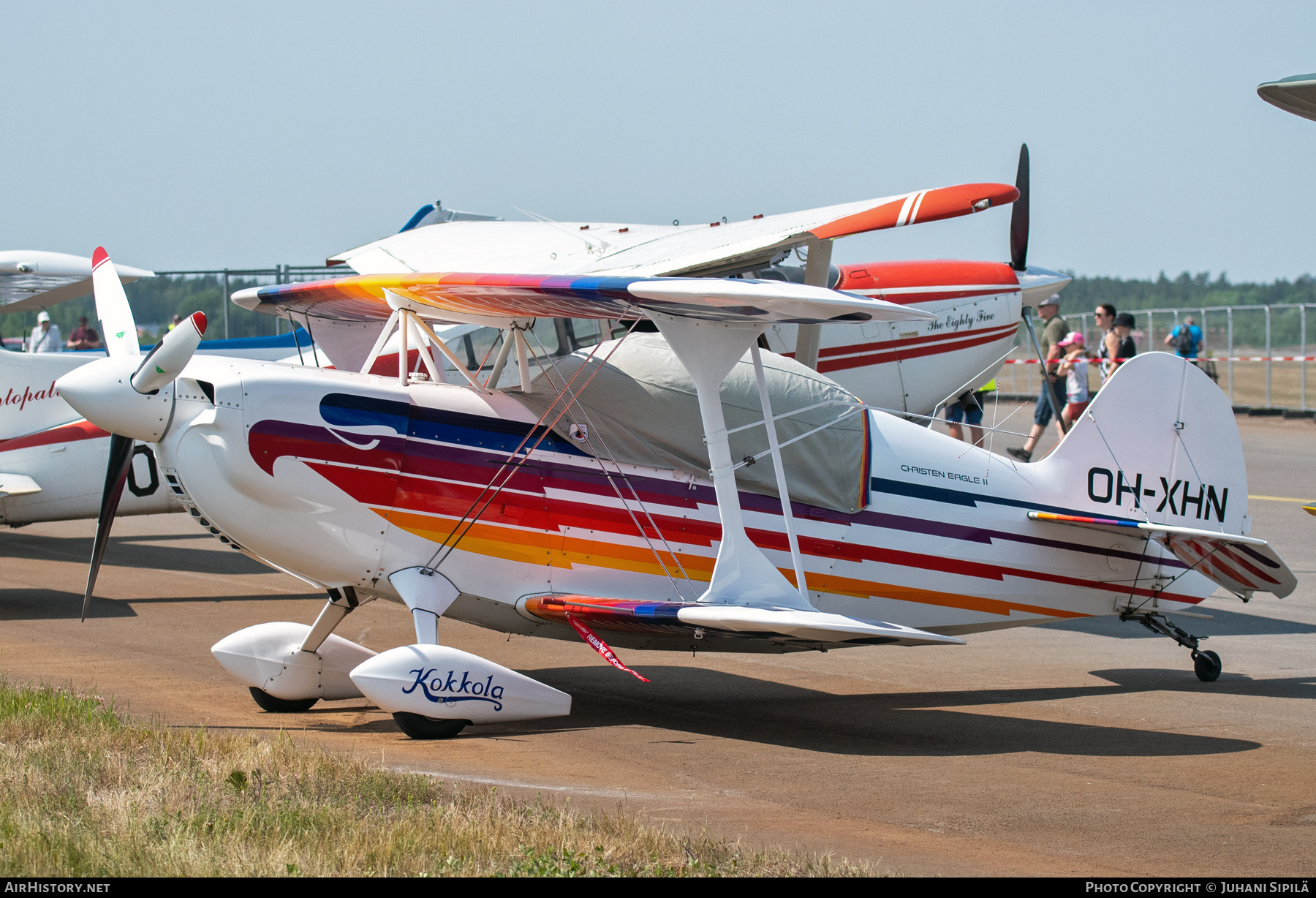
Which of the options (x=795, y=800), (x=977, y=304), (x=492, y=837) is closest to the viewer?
(x=492, y=837)

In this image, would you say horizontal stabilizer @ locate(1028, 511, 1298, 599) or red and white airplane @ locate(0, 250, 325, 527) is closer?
horizontal stabilizer @ locate(1028, 511, 1298, 599)

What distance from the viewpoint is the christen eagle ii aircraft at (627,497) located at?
704cm

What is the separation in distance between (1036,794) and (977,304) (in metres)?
7.69

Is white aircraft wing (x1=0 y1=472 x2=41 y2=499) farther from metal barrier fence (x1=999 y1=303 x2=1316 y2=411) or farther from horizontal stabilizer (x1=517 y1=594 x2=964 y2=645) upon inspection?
metal barrier fence (x1=999 y1=303 x2=1316 y2=411)

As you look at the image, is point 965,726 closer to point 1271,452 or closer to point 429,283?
point 429,283

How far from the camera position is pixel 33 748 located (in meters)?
6.12

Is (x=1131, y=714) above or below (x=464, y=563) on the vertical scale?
below

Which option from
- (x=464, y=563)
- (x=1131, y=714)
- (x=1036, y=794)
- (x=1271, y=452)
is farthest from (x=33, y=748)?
(x=1271, y=452)

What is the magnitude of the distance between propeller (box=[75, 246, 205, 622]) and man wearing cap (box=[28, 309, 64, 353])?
2018 cm

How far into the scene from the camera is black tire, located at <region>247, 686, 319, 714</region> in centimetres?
782

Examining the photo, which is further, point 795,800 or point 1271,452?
point 1271,452

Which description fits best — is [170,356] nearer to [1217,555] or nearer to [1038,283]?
[1217,555]

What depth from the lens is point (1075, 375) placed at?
17266 millimetres

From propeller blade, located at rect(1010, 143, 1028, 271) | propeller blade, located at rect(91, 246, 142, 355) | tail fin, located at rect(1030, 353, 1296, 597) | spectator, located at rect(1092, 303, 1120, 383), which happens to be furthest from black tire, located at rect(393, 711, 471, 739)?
spectator, located at rect(1092, 303, 1120, 383)
